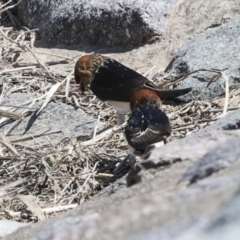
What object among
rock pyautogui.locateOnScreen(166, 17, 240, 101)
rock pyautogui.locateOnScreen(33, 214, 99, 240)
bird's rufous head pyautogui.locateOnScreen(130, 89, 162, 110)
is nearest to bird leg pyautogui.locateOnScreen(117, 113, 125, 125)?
bird's rufous head pyautogui.locateOnScreen(130, 89, 162, 110)

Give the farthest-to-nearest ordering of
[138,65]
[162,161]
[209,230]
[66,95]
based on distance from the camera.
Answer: [138,65]
[66,95]
[162,161]
[209,230]

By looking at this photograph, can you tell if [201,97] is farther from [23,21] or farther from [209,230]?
[209,230]

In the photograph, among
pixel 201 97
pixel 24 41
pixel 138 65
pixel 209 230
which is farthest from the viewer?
pixel 24 41

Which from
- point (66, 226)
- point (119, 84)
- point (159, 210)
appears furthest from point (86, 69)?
point (159, 210)

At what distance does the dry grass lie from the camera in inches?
235

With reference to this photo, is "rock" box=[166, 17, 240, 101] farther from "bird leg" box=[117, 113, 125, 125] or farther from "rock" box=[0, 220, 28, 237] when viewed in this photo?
"rock" box=[0, 220, 28, 237]

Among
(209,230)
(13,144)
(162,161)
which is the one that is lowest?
(13,144)

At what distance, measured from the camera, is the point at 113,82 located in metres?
7.82

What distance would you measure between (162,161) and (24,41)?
6642 mm

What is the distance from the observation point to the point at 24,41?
9484mm

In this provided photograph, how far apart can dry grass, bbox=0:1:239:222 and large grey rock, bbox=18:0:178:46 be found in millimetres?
682

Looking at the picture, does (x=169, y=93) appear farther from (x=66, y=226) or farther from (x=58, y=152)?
(x=66, y=226)

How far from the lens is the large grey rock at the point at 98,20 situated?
344 inches

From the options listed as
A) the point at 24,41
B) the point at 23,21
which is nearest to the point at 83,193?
the point at 24,41
